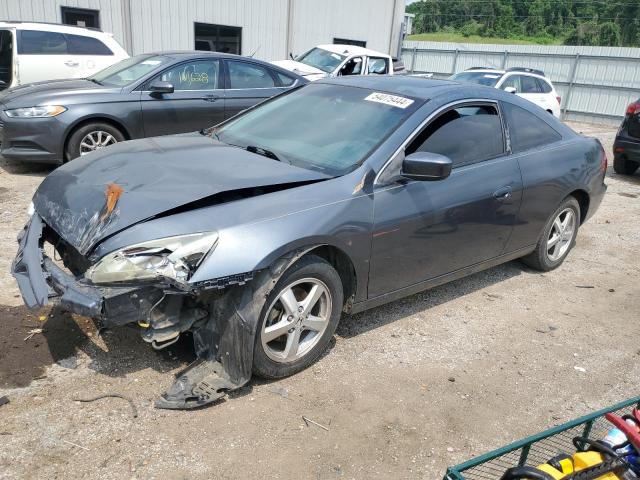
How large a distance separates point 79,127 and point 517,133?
512 centimetres

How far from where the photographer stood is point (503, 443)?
9.80ft

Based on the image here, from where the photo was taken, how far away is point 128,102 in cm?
705

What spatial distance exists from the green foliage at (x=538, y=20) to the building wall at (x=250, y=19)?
45852 millimetres

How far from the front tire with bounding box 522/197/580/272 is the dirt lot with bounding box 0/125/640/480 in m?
0.48

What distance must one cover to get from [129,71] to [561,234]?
5.74 meters

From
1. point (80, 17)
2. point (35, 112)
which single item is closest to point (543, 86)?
point (80, 17)

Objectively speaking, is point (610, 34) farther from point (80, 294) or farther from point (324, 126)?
point (80, 294)

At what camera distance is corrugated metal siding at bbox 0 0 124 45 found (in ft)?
41.2

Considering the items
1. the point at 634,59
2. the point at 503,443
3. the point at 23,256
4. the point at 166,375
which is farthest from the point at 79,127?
the point at 634,59

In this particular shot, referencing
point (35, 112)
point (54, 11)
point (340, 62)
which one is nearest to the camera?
point (35, 112)

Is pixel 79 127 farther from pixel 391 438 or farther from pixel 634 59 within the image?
pixel 634 59

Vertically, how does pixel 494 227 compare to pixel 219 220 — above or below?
below


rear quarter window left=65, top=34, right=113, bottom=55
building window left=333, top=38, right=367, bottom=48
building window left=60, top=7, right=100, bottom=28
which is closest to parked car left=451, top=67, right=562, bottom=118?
building window left=333, top=38, right=367, bottom=48

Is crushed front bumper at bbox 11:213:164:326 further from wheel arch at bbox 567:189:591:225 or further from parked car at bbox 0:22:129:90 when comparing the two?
parked car at bbox 0:22:129:90
